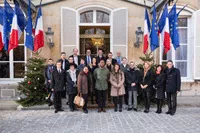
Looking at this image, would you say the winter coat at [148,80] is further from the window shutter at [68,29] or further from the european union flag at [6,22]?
the european union flag at [6,22]

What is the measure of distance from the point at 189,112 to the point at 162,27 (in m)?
3.06

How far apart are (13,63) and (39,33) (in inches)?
82.8

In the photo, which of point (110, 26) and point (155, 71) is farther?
point (110, 26)

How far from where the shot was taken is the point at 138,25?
11250mm

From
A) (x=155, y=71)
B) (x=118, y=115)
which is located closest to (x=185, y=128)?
(x=118, y=115)

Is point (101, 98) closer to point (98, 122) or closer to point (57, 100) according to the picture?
point (57, 100)

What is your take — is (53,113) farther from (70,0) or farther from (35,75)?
(70,0)

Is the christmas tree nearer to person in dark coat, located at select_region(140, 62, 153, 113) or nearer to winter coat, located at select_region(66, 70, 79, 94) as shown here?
winter coat, located at select_region(66, 70, 79, 94)

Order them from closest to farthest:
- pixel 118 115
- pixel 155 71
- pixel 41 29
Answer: pixel 118 115, pixel 155 71, pixel 41 29

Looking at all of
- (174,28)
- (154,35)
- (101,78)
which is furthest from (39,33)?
(174,28)

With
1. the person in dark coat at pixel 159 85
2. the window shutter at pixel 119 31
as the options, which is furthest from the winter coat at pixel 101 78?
the window shutter at pixel 119 31

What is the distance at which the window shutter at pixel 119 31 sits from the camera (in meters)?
11.1

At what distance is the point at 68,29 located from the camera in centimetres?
1100

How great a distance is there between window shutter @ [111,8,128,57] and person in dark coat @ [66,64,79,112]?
2.75 m
